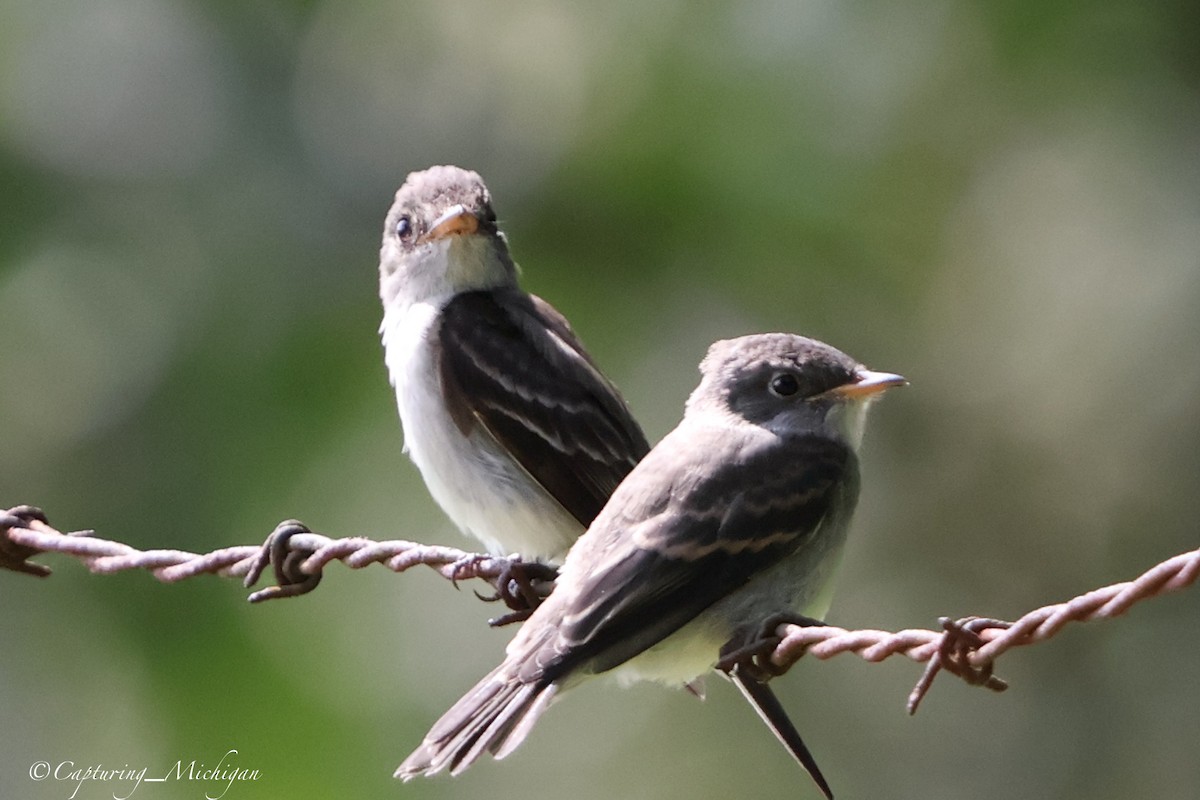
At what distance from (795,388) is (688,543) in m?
1.13

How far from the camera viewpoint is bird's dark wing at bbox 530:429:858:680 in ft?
14.5

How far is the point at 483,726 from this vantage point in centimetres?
437

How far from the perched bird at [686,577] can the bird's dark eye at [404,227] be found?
2150 millimetres

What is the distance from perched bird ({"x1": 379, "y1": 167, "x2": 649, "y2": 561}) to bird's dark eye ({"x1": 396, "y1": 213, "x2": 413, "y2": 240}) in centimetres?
9

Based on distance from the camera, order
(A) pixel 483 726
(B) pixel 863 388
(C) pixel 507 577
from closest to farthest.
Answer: (A) pixel 483 726
(C) pixel 507 577
(B) pixel 863 388

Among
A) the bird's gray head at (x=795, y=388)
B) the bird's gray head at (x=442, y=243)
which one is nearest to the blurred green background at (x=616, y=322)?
the bird's gray head at (x=442, y=243)

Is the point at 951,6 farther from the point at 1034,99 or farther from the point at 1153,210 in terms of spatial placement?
the point at 1153,210

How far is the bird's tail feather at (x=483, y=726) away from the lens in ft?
14.1

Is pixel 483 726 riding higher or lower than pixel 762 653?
lower

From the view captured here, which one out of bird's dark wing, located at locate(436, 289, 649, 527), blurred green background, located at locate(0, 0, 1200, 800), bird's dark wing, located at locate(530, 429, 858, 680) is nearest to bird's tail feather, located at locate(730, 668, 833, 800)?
bird's dark wing, located at locate(530, 429, 858, 680)

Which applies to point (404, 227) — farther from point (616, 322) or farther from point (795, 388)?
point (616, 322)

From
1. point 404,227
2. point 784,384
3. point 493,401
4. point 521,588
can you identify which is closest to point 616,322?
point 404,227

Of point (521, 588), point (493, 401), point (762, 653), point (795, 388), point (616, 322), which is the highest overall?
point (795, 388)

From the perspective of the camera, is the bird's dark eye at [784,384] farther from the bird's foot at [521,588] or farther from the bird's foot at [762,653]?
the bird's foot at [762,653]
